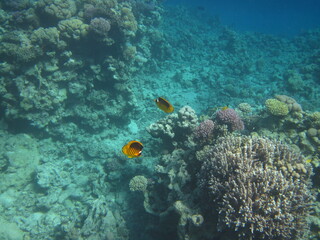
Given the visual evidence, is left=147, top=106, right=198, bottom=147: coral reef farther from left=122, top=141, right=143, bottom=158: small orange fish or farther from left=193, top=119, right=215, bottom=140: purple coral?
left=122, top=141, right=143, bottom=158: small orange fish

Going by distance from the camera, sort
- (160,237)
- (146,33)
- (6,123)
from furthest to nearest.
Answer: (146,33) → (6,123) → (160,237)

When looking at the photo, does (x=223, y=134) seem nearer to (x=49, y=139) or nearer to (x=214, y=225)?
(x=214, y=225)

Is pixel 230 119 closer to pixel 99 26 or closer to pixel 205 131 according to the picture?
pixel 205 131

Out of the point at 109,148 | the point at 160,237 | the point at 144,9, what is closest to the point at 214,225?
the point at 160,237

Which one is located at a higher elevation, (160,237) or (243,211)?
(243,211)

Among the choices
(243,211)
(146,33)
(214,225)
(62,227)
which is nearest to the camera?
(243,211)

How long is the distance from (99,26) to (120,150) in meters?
5.04

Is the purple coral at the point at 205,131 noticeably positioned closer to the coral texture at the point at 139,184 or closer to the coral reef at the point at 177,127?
the coral reef at the point at 177,127

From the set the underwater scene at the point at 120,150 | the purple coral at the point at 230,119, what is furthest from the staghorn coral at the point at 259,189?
the purple coral at the point at 230,119

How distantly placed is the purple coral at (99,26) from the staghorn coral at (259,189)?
21.9 ft

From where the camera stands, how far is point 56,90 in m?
7.89

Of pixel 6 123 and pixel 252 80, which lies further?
pixel 252 80

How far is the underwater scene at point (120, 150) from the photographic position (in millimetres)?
3383

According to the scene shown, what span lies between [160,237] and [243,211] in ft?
8.93
